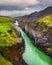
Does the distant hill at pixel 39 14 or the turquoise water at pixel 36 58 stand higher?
the distant hill at pixel 39 14

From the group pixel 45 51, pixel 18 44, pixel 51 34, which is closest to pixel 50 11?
pixel 51 34

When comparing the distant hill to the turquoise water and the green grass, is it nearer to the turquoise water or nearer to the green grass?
the turquoise water

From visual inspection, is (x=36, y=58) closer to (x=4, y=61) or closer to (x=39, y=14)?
(x=4, y=61)

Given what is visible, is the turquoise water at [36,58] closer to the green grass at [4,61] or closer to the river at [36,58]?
the river at [36,58]

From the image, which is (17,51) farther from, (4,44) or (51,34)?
(51,34)

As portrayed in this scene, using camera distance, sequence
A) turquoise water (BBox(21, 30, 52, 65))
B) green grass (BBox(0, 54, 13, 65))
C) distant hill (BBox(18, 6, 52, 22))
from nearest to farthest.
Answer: green grass (BBox(0, 54, 13, 65)) → turquoise water (BBox(21, 30, 52, 65)) → distant hill (BBox(18, 6, 52, 22))

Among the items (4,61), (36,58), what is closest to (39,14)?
(36,58)

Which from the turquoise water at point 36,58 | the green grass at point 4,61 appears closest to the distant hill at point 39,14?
the turquoise water at point 36,58

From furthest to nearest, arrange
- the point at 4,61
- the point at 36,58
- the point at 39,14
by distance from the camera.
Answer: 1. the point at 39,14
2. the point at 36,58
3. the point at 4,61

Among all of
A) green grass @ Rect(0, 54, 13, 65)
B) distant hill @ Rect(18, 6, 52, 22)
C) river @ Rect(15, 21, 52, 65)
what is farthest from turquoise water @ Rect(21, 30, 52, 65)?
distant hill @ Rect(18, 6, 52, 22)

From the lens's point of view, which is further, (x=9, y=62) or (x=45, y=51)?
(x=45, y=51)

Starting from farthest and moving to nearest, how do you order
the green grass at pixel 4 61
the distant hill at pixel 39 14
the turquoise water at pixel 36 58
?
the distant hill at pixel 39 14, the turquoise water at pixel 36 58, the green grass at pixel 4 61
